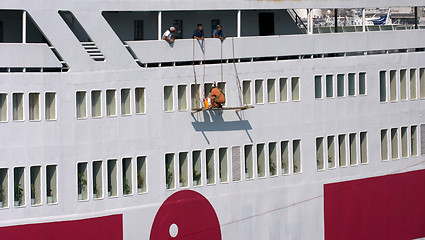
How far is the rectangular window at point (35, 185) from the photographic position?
1953 cm

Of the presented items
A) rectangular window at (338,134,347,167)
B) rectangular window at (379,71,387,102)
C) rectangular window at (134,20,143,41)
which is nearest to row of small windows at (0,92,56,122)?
rectangular window at (134,20,143,41)

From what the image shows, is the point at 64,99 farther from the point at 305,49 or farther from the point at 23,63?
the point at 305,49

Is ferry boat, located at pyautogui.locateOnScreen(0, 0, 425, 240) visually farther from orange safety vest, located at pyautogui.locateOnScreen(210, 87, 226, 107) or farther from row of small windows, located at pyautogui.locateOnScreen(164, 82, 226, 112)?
orange safety vest, located at pyautogui.locateOnScreen(210, 87, 226, 107)

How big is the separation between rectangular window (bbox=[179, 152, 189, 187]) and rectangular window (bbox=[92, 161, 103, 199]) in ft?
6.78

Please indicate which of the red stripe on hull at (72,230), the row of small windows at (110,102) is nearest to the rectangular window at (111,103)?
the row of small windows at (110,102)

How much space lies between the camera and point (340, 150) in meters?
24.5

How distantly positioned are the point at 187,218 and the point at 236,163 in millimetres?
1908

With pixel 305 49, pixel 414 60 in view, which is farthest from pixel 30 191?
pixel 414 60

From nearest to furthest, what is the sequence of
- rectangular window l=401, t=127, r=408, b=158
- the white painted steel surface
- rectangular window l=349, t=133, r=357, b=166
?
the white painted steel surface
rectangular window l=349, t=133, r=357, b=166
rectangular window l=401, t=127, r=408, b=158

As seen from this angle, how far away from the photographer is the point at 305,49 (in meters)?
23.6

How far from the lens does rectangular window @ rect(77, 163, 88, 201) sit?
20.0m

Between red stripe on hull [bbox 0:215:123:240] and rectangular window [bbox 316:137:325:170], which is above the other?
rectangular window [bbox 316:137:325:170]

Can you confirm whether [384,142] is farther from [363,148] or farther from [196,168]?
[196,168]

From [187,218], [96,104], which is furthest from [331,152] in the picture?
[96,104]
